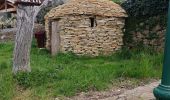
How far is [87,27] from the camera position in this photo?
12.8 m

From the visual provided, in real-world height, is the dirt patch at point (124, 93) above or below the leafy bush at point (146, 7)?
below

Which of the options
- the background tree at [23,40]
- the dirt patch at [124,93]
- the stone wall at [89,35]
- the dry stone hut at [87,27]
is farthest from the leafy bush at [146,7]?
the background tree at [23,40]

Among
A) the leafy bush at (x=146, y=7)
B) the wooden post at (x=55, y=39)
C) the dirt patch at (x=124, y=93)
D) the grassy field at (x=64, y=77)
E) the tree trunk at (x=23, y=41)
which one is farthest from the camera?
the wooden post at (x=55, y=39)

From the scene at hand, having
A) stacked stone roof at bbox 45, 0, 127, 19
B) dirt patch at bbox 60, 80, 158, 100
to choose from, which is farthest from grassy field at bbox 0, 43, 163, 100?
stacked stone roof at bbox 45, 0, 127, 19

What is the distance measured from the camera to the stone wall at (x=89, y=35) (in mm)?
12609

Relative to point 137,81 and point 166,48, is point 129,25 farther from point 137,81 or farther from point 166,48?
point 166,48

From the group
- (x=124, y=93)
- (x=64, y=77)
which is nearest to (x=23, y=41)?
(x=64, y=77)

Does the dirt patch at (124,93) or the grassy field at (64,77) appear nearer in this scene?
the dirt patch at (124,93)

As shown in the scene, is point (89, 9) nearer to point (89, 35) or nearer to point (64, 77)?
point (89, 35)

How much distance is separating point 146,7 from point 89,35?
2.09 m

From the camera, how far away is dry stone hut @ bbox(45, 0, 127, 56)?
496 inches

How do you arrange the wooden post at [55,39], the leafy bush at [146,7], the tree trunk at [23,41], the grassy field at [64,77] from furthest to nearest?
the wooden post at [55,39], the leafy bush at [146,7], the tree trunk at [23,41], the grassy field at [64,77]

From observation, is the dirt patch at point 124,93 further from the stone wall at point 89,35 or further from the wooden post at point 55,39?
the wooden post at point 55,39

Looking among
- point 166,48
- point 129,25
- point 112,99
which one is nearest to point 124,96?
point 112,99
